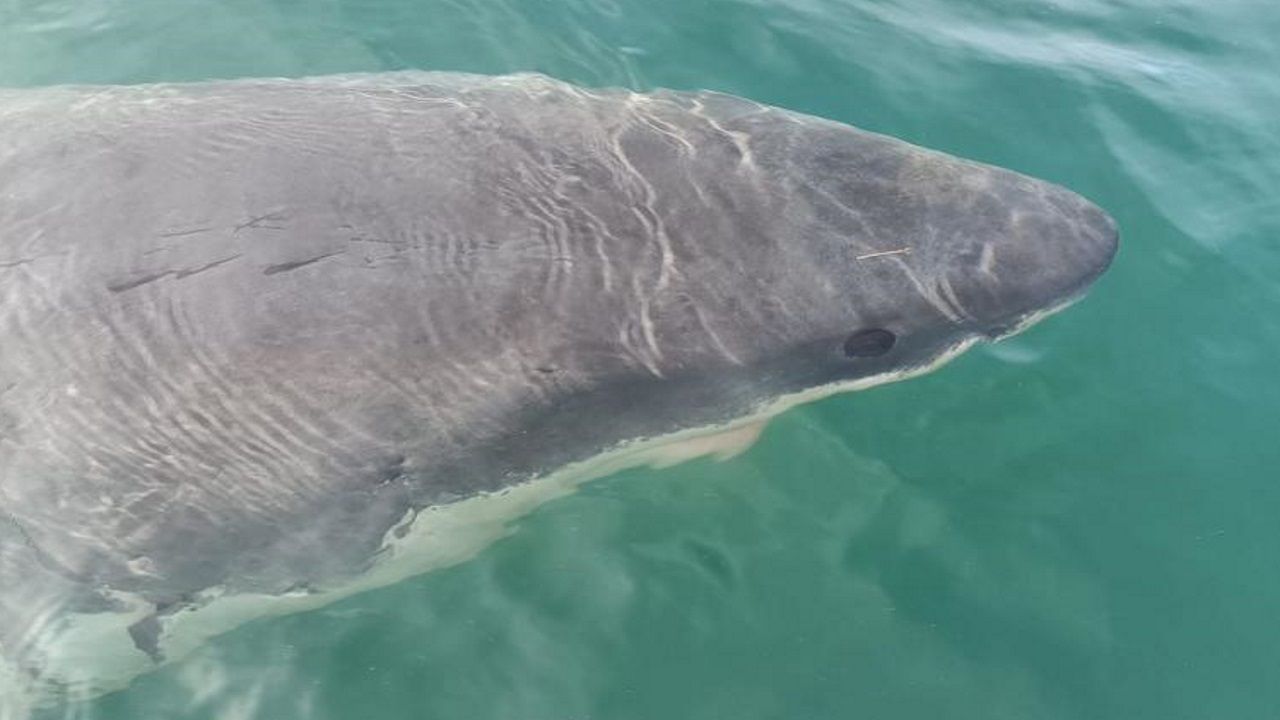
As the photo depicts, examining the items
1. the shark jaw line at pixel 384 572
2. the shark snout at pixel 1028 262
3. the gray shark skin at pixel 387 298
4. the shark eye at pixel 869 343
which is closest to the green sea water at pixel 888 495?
the shark jaw line at pixel 384 572

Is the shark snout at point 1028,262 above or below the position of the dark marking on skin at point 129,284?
below

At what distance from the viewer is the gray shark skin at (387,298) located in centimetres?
294

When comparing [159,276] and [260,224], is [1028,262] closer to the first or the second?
[260,224]

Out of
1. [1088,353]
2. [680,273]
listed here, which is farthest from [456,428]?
[1088,353]

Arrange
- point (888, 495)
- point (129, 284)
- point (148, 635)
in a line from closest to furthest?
point (129, 284)
point (148, 635)
point (888, 495)

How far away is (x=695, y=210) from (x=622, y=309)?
0.36 metres

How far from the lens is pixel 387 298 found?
2.99 metres

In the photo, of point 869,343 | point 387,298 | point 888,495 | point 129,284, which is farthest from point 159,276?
point 888,495

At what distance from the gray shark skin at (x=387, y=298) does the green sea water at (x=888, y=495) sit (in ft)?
2.12

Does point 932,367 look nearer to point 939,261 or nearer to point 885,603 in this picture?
point 939,261

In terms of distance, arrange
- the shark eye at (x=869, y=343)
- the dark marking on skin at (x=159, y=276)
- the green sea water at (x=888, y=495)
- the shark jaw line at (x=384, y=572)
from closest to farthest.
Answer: the dark marking on skin at (x=159, y=276) → the shark jaw line at (x=384, y=572) → the shark eye at (x=869, y=343) → the green sea water at (x=888, y=495)

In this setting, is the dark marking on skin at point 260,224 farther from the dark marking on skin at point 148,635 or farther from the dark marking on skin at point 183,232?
the dark marking on skin at point 148,635

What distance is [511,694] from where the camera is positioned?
3740 millimetres

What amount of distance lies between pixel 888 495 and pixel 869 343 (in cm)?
121
